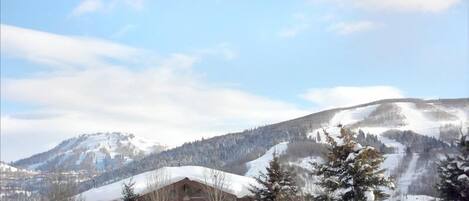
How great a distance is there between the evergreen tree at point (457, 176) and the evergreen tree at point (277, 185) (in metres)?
8.21

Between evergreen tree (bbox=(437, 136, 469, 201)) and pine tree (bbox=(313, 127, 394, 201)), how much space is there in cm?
457

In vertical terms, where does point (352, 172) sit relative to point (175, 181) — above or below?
above

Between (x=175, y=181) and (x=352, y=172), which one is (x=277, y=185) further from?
(x=175, y=181)

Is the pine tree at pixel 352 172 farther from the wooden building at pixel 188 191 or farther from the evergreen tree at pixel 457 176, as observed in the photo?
the wooden building at pixel 188 191

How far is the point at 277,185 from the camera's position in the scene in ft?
125

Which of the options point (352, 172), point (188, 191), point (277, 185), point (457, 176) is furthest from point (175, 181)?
point (352, 172)

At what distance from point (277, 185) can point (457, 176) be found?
9.87 metres

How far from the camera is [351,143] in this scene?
28.7 metres

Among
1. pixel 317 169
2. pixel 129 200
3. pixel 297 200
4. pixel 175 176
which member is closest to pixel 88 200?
pixel 175 176

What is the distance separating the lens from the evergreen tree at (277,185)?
38.1 m

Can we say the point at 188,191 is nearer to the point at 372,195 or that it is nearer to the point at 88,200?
the point at 88,200

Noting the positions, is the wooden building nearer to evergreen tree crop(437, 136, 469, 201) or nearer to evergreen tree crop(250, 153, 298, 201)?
evergreen tree crop(250, 153, 298, 201)

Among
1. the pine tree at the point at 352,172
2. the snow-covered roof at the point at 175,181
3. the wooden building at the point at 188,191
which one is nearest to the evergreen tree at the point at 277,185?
the pine tree at the point at 352,172

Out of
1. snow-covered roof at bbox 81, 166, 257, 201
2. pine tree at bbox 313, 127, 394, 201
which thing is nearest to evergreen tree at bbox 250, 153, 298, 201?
pine tree at bbox 313, 127, 394, 201
